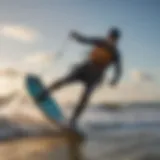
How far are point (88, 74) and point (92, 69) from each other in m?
0.02

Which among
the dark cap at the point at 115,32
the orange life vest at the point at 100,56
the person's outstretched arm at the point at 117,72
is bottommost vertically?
the person's outstretched arm at the point at 117,72

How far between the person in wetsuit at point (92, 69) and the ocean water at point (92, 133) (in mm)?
54

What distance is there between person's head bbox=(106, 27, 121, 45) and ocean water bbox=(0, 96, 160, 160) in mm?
256

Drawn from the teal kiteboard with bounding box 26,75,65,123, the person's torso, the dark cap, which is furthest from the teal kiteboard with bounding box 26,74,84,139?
the dark cap

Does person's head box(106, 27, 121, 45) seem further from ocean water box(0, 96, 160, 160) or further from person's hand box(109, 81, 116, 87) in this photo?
ocean water box(0, 96, 160, 160)

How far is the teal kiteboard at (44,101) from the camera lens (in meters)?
1.47

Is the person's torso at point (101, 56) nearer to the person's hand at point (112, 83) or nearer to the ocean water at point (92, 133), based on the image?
the person's hand at point (112, 83)

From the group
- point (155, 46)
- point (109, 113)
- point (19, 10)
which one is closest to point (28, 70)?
point (19, 10)

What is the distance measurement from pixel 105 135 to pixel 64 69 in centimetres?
30

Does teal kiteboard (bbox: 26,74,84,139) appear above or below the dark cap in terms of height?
below

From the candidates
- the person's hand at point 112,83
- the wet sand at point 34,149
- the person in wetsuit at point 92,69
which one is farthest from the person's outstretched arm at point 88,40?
the wet sand at point 34,149

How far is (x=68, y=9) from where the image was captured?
Result: 5.18 feet

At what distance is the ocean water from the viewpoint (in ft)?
4.78

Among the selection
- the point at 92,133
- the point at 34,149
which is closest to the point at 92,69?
the point at 92,133
